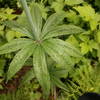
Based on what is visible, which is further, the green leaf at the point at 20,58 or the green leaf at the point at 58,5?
the green leaf at the point at 58,5

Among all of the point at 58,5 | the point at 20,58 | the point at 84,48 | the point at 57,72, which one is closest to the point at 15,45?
the point at 20,58

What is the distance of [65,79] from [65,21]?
521 mm

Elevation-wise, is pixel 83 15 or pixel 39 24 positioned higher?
pixel 39 24

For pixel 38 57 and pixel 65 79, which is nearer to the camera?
pixel 38 57

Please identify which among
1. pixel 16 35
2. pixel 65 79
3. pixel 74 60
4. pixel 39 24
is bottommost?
pixel 65 79

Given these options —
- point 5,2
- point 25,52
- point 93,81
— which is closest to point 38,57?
point 25,52

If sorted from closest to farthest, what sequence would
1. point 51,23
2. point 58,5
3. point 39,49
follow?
point 39,49
point 51,23
point 58,5

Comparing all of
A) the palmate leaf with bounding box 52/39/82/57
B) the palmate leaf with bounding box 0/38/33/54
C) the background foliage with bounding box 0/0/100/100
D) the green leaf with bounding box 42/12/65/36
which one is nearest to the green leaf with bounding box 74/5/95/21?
the background foliage with bounding box 0/0/100/100

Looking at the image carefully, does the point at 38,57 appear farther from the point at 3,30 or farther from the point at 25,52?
the point at 3,30

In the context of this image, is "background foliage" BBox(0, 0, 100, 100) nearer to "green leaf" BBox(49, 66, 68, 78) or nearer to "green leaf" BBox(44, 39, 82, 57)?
"green leaf" BBox(49, 66, 68, 78)

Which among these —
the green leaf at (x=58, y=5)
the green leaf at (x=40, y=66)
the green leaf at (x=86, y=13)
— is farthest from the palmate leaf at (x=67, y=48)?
the green leaf at (x=58, y=5)

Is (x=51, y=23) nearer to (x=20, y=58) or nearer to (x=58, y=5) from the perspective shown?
(x=20, y=58)

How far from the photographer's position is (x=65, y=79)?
2.08 meters

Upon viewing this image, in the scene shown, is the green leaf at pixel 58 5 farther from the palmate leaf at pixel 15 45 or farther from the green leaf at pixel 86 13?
the palmate leaf at pixel 15 45
